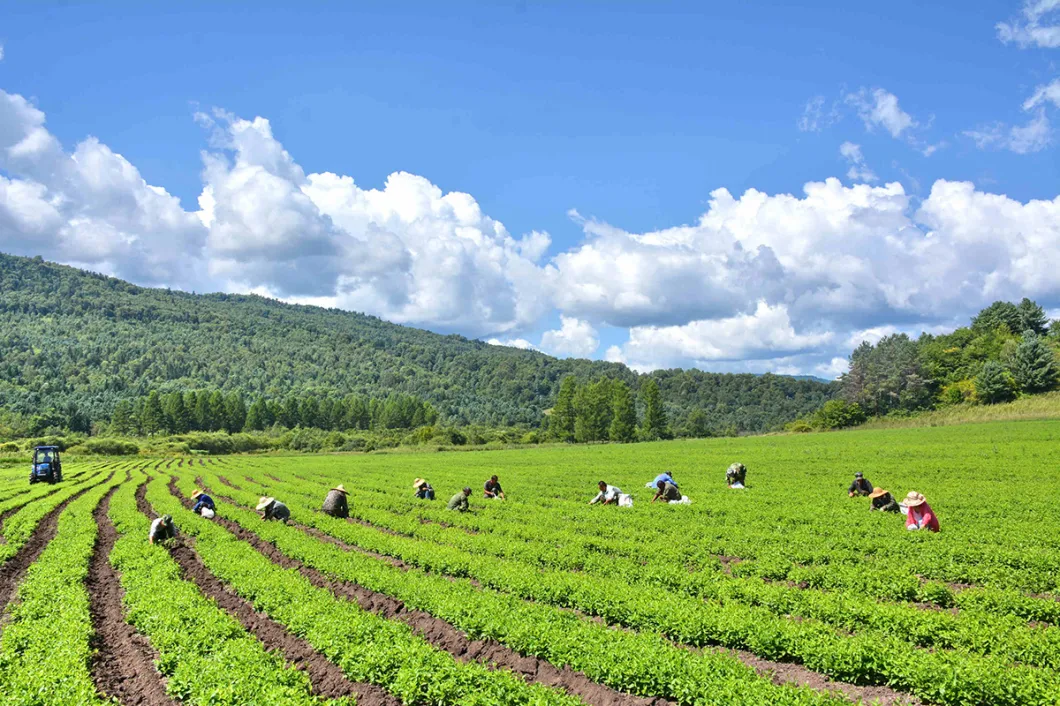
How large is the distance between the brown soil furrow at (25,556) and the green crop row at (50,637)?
0.37 m

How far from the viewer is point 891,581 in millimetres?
13281

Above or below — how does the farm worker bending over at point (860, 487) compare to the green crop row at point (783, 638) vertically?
below

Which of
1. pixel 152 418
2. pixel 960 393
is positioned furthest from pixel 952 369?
pixel 152 418

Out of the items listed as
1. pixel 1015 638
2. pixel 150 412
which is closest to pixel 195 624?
pixel 1015 638

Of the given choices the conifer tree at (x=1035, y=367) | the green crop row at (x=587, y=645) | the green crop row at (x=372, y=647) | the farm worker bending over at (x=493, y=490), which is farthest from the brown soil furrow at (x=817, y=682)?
the conifer tree at (x=1035, y=367)

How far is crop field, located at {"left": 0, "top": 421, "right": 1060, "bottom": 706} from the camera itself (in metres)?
8.84

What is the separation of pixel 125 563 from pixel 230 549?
8.93ft

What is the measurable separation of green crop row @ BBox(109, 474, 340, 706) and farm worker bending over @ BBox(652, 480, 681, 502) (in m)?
18.7

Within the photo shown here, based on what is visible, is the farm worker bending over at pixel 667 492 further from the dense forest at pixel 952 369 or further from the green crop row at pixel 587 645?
the dense forest at pixel 952 369

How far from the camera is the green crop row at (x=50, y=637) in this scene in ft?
29.7

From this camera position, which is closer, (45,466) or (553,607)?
(553,607)

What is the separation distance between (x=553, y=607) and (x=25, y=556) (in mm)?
18956

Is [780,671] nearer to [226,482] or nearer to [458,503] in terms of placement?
[458,503]

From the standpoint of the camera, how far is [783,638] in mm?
9867
